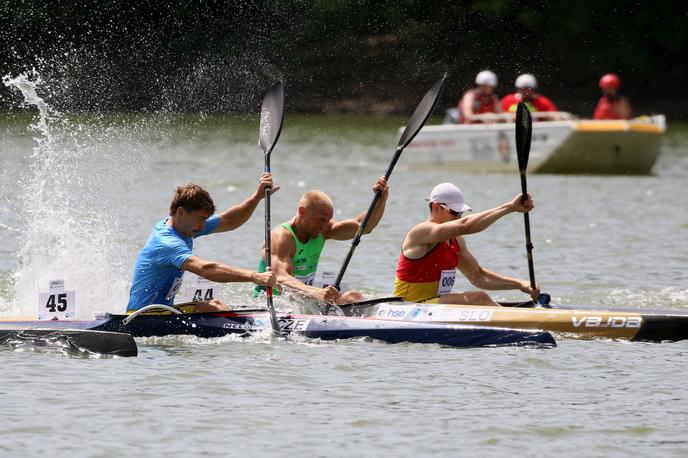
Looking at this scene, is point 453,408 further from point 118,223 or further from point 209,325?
point 118,223

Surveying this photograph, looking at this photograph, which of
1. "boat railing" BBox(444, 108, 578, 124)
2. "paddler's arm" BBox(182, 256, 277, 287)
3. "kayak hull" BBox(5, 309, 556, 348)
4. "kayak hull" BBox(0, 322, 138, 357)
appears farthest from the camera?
"boat railing" BBox(444, 108, 578, 124)

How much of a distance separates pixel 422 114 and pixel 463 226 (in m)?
2.08

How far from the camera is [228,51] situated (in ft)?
102

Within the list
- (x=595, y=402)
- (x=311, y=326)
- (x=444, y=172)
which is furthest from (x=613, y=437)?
(x=444, y=172)

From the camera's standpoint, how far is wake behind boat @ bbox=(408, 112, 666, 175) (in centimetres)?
2305

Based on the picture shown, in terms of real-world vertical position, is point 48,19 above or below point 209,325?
above

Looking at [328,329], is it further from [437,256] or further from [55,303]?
[55,303]

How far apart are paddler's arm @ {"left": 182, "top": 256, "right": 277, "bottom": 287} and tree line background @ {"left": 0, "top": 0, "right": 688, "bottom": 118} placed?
18.0 m

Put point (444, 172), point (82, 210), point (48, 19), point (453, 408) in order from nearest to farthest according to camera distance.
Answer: point (453, 408), point (82, 210), point (444, 172), point (48, 19)

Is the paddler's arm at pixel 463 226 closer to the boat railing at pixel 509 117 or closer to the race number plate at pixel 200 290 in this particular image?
the race number plate at pixel 200 290

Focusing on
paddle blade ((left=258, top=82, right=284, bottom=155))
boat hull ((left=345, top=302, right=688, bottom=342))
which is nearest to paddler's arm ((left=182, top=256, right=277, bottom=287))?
boat hull ((left=345, top=302, right=688, bottom=342))

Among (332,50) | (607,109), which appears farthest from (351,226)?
(332,50)

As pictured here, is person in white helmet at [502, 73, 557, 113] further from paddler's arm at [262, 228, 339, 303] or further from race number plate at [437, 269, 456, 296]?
paddler's arm at [262, 228, 339, 303]

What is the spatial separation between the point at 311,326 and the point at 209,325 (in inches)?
29.2
